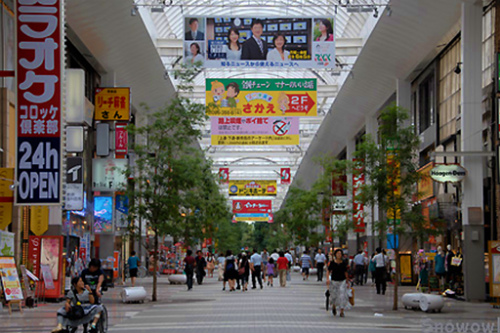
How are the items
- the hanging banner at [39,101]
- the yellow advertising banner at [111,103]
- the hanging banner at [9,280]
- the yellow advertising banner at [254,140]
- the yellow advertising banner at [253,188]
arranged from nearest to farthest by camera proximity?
the hanging banner at [39,101] < the hanging banner at [9,280] < the yellow advertising banner at [111,103] < the yellow advertising banner at [254,140] < the yellow advertising banner at [253,188]

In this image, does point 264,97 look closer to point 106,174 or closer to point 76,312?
point 106,174

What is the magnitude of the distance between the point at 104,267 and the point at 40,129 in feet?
60.9

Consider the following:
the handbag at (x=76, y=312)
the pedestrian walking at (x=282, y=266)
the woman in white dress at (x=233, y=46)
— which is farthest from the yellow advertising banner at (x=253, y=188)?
the handbag at (x=76, y=312)

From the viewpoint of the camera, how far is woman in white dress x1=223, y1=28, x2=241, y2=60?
2706 cm

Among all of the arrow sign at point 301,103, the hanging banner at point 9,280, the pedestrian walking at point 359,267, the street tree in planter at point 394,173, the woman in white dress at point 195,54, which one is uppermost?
the woman in white dress at point 195,54

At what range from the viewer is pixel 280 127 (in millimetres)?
33656

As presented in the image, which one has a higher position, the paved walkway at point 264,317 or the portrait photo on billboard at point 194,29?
the portrait photo on billboard at point 194,29

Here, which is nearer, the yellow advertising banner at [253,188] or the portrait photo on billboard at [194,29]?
the portrait photo on billboard at [194,29]

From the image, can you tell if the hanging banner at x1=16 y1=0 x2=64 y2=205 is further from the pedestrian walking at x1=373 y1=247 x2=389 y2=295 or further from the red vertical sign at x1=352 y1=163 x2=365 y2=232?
the pedestrian walking at x1=373 y1=247 x2=389 y2=295

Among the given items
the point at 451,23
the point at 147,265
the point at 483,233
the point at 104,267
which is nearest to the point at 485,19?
the point at 451,23

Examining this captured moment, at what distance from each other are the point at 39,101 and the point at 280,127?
17836 millimetres

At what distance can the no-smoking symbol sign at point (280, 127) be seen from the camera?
110 feet

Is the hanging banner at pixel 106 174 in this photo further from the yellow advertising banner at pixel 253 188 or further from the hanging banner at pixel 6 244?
the yellow advertising banner at pixel 253 188

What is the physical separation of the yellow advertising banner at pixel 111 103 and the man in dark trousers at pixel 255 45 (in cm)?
747
